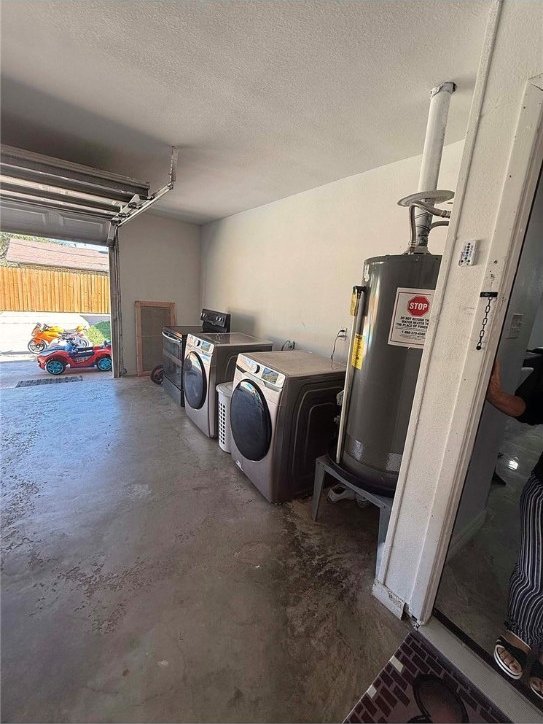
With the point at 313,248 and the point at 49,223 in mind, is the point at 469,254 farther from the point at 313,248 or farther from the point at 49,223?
the point at 49,223

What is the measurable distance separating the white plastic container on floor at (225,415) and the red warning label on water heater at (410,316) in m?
1.55

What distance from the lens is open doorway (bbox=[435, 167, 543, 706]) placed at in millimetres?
1336

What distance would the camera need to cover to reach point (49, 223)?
360 cm

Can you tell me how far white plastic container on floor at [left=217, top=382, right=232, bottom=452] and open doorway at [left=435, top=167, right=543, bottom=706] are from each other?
178cm

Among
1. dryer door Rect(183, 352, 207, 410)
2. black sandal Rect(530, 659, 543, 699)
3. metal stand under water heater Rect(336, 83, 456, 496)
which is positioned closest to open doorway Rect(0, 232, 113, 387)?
dryer door Rect(183, 352, 207, 410)

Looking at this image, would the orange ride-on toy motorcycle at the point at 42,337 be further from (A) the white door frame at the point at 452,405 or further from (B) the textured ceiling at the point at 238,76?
(A) the white door frame at the point at 452,405

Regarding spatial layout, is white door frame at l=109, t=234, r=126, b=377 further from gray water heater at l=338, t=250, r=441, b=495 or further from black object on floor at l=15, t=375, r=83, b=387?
gray water heater at l=338, t=250, r=441, b=495

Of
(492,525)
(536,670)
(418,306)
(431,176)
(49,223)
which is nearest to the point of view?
(536,670)

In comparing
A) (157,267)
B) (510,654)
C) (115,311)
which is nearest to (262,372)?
(510,654)

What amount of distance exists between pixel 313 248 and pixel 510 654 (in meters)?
2.95

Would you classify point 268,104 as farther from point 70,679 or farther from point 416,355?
point 70,679

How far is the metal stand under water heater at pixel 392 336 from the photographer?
1.33 m

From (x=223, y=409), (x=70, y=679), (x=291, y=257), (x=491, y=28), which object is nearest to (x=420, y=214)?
(x=491, y=28)

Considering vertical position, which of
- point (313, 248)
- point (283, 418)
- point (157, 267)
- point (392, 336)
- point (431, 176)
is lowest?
point (283, 418)
